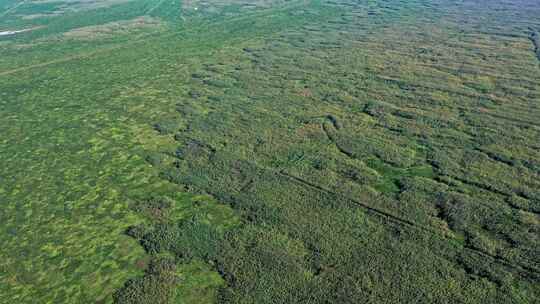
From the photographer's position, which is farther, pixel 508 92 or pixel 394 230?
pixel 508 92

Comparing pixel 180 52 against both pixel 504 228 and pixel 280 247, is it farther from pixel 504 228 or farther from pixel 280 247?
pixel 504 228

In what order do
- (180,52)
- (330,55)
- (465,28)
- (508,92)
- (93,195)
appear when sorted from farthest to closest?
(465,28)
(180,52)
(330,55)
(508,92)
(93,195)

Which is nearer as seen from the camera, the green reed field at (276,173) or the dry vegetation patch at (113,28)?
the green reed field at (276,173)

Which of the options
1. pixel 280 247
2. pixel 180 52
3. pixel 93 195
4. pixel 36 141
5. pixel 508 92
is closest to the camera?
pixel 280 247

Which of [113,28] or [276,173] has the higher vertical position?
[276,173]

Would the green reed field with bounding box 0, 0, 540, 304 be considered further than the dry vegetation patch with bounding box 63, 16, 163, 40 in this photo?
No

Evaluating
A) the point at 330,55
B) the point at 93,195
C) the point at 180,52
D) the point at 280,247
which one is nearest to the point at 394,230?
the point at 280,247

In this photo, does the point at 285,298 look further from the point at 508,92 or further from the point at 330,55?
the point at 330,55

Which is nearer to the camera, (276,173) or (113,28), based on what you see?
(276,173)
